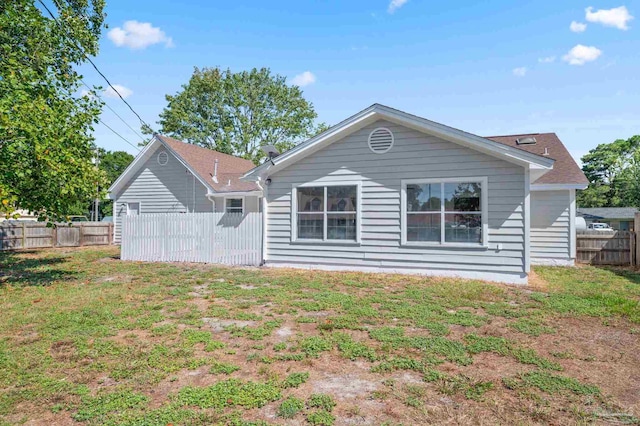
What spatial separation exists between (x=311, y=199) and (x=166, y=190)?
1054cm

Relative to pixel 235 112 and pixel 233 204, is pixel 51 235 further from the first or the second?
pixel 235 112

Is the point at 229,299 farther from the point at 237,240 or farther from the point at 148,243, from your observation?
the point at 148,243

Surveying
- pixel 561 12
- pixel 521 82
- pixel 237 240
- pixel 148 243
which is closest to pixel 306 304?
pixel 237 240

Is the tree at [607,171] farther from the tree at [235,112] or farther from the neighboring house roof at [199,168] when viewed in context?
the neighboring house roof at [199,168]

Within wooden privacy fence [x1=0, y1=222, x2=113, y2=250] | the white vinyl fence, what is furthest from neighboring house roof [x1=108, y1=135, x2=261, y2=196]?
the white vinyl fence

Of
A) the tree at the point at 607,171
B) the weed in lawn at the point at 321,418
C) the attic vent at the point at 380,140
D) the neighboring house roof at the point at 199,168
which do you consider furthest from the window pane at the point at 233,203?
the tree at the point at 607,171

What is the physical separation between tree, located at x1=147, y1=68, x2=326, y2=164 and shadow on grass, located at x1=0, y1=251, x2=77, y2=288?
22143mm

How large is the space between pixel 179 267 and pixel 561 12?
13537 millimetres

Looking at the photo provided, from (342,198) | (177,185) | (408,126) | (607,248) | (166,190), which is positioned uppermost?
(408,126)

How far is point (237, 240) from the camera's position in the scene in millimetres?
11547

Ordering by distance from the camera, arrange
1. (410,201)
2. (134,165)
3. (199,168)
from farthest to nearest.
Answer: (134,165) → (199,168) → (410,201)

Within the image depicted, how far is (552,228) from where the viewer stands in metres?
11.7

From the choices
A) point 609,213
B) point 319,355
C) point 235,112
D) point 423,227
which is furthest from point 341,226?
point 609,213

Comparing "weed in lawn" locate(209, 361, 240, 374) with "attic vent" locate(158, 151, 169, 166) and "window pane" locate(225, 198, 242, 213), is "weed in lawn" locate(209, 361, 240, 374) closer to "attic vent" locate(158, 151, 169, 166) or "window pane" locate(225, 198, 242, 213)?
"window pane" locate(225, 198, 242, 213)
